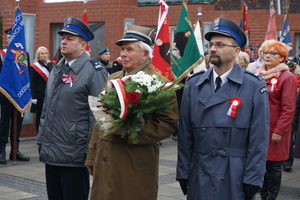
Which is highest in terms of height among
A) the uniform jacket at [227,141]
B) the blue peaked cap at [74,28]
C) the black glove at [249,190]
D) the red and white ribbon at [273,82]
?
the blue peaked cap at [74,28]

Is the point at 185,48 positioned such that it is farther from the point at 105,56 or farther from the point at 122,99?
the point at 122,99

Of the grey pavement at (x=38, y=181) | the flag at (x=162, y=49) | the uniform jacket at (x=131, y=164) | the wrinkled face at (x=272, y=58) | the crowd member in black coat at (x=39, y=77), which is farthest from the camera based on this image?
the flag at (x=162, y=49)

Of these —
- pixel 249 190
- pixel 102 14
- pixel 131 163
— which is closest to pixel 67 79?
pixel 131 163

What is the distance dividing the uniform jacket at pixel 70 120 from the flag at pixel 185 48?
24.6ft

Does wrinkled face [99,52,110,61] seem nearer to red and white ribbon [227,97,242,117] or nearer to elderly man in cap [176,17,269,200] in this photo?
elderly man in cap [176,17,269,200]

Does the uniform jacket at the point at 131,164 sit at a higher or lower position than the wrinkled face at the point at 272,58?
lower

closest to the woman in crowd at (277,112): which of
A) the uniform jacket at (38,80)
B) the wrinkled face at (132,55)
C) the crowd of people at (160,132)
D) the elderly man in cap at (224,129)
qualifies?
the crowd of people at (160,132)

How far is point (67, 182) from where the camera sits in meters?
5.21

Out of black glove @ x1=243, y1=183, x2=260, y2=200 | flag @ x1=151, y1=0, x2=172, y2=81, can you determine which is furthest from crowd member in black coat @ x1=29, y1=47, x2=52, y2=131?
black glove @ x1=243, y1=183, x2=260, y2=200

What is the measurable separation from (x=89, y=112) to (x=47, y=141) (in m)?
0.48

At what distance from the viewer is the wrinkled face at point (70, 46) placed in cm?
532

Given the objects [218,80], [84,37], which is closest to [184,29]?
[84,37]

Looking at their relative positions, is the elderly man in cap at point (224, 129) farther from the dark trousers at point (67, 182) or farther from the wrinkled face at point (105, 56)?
the wrinkled face at point (105, 56)

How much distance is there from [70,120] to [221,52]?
1.62 m
